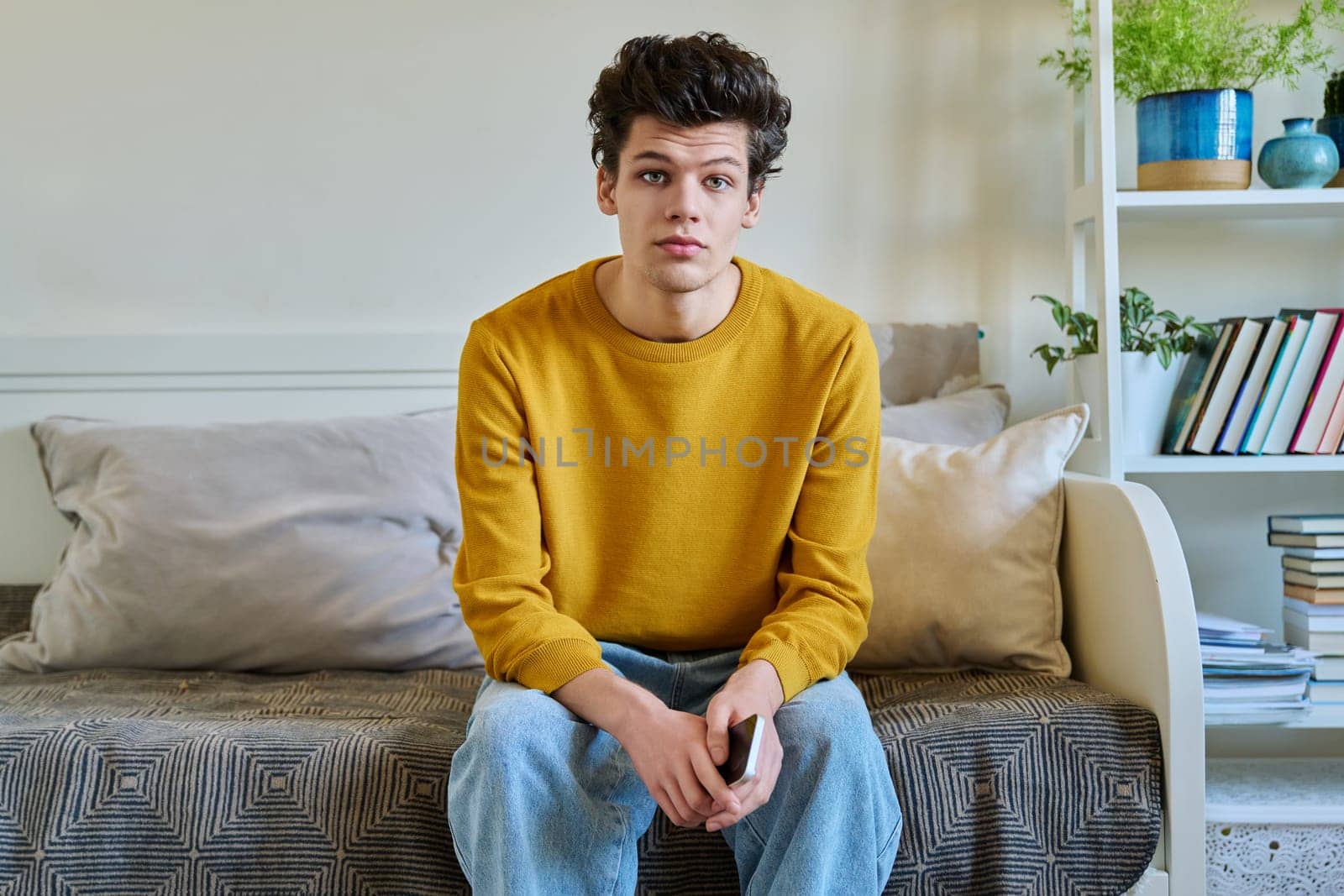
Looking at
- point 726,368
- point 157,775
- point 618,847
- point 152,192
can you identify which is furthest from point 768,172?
point 152,192

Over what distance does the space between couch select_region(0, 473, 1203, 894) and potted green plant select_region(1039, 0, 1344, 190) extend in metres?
0.65

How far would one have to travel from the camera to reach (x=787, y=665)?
3.65 feet

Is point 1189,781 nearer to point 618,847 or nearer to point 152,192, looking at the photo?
point 618,847

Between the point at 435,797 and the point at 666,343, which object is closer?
the point at 435,797

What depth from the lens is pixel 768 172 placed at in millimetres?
1296

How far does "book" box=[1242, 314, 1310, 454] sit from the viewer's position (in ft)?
5.46

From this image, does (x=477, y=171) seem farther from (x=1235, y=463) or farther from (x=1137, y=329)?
(x=1235, y=463)

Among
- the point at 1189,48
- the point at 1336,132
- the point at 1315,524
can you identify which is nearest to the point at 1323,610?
the point at 1315,524

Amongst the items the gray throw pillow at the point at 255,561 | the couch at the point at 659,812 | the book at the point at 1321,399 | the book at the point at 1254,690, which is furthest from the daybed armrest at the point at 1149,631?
the gray throw pillow at the point at 255,561

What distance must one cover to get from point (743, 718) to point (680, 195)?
509 mm

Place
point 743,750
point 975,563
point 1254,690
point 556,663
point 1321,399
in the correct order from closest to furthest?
point 743,750 < point 556,663 < point 975,563 < point 1254,690 < point 1321,399

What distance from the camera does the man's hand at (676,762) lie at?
990 millimetres

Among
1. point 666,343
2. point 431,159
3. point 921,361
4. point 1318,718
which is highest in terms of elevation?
point 431,159

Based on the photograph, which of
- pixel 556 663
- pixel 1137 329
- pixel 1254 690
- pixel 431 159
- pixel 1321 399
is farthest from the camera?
pixel 431 159
